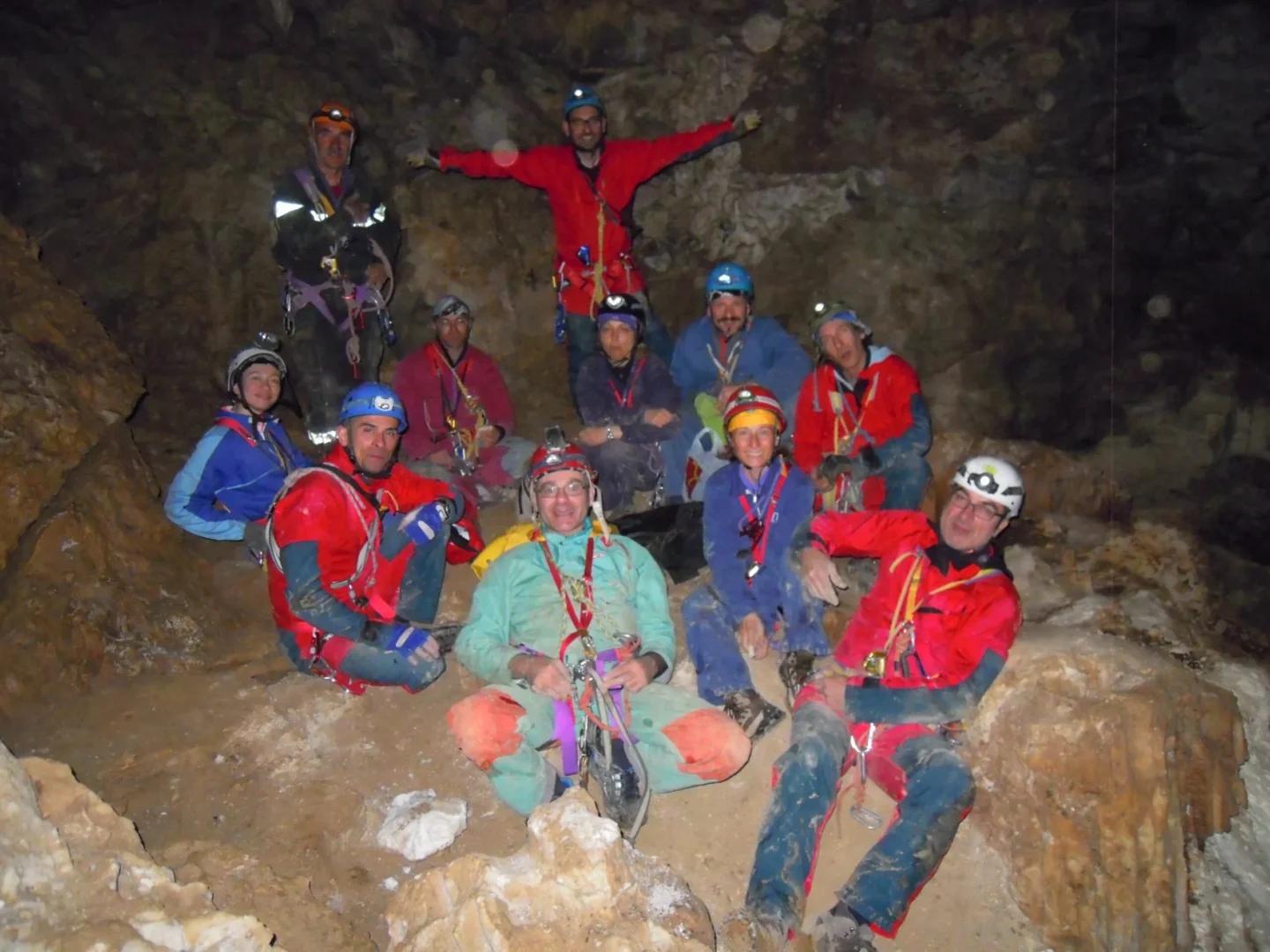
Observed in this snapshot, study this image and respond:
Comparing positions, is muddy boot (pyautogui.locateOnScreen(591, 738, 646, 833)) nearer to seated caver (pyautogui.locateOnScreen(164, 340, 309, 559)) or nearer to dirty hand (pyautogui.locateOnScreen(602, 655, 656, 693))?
dirty hand (pyautogui.locateOnScreen(602, 655, 656, 693))

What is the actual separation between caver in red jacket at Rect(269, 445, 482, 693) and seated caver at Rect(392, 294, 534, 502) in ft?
6.11

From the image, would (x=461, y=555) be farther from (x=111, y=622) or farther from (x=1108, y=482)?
(x=1108, y=482)

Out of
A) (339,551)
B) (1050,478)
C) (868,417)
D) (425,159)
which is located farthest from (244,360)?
(1050,478)

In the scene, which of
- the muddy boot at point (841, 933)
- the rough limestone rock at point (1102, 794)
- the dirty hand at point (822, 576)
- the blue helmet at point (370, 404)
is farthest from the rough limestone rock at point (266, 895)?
the rough limestone rock at point (1102, 794)

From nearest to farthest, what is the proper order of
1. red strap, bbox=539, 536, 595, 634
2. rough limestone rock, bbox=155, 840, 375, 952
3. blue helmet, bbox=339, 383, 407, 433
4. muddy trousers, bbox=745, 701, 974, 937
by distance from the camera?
rough limestone rock, bbox=155, 840, 375, 952 → muddy trousers, bbox=745, 701, 974, 937 → red strap, bbox=539, 536, 595, 634 → blue helmet, bbox=339, 383, 407, 433

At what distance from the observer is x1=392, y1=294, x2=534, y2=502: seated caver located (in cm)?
703

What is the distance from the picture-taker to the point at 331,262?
648cm

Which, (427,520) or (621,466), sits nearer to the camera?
(427,520)

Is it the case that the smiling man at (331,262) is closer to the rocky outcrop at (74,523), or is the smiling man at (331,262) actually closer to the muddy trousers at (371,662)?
the rocky outcrop at (74,523)

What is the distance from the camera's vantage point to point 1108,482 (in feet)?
22.0

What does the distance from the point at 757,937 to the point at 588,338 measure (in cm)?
534

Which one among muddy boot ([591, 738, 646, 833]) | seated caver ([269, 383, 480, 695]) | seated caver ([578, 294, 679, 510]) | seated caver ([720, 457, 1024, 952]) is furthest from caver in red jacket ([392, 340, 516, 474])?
seated caver ([720, 457, 1024, 952])

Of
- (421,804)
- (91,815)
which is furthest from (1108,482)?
(91,815)

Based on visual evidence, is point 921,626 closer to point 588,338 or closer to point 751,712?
point 751,712
